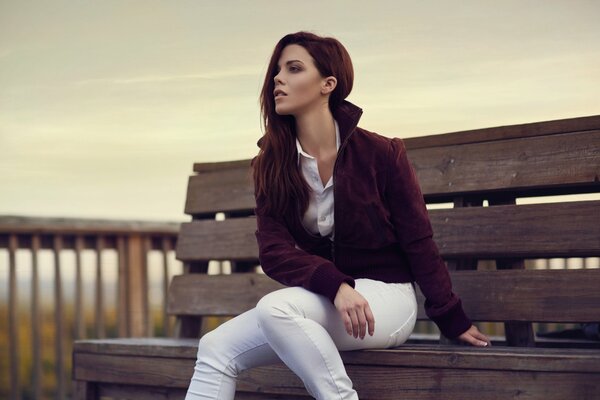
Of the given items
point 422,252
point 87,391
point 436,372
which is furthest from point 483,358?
point 87,391

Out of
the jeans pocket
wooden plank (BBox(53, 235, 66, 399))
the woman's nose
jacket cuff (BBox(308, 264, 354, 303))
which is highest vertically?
the woman's nose

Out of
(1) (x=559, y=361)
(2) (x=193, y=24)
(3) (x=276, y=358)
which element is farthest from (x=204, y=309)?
(1) (x=559, y=361)

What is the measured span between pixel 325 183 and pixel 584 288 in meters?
0.84

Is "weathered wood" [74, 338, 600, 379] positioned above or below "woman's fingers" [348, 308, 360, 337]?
below

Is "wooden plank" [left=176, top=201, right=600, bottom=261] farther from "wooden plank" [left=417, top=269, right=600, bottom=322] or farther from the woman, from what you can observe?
the woman

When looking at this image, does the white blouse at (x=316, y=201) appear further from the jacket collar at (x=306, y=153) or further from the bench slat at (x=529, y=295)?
the bench slat at (x=529, y=295)

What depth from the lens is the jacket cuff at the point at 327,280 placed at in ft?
8.90

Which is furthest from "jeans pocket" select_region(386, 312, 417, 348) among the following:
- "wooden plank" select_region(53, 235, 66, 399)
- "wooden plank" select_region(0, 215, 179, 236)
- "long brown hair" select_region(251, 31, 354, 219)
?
"wooden plank" select_region(53, 235, 66, 399)

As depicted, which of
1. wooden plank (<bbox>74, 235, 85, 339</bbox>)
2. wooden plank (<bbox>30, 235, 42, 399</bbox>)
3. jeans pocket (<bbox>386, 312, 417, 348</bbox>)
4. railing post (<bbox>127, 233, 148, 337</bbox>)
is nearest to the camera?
jeans pocket (<bbox>386, 312, 417, 348</bbox>)

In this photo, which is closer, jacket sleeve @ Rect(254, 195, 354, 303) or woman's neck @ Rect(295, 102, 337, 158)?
jacket sleeve @ Rect(254, 195, 354, 303)

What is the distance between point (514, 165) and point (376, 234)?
58cm

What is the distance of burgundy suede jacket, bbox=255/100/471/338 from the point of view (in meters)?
2.88

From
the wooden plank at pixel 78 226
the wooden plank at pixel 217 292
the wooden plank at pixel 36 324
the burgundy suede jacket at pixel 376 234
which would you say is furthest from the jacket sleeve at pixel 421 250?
the wooden plank at pixel 36 324

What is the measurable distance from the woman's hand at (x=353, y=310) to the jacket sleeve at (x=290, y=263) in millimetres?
32
